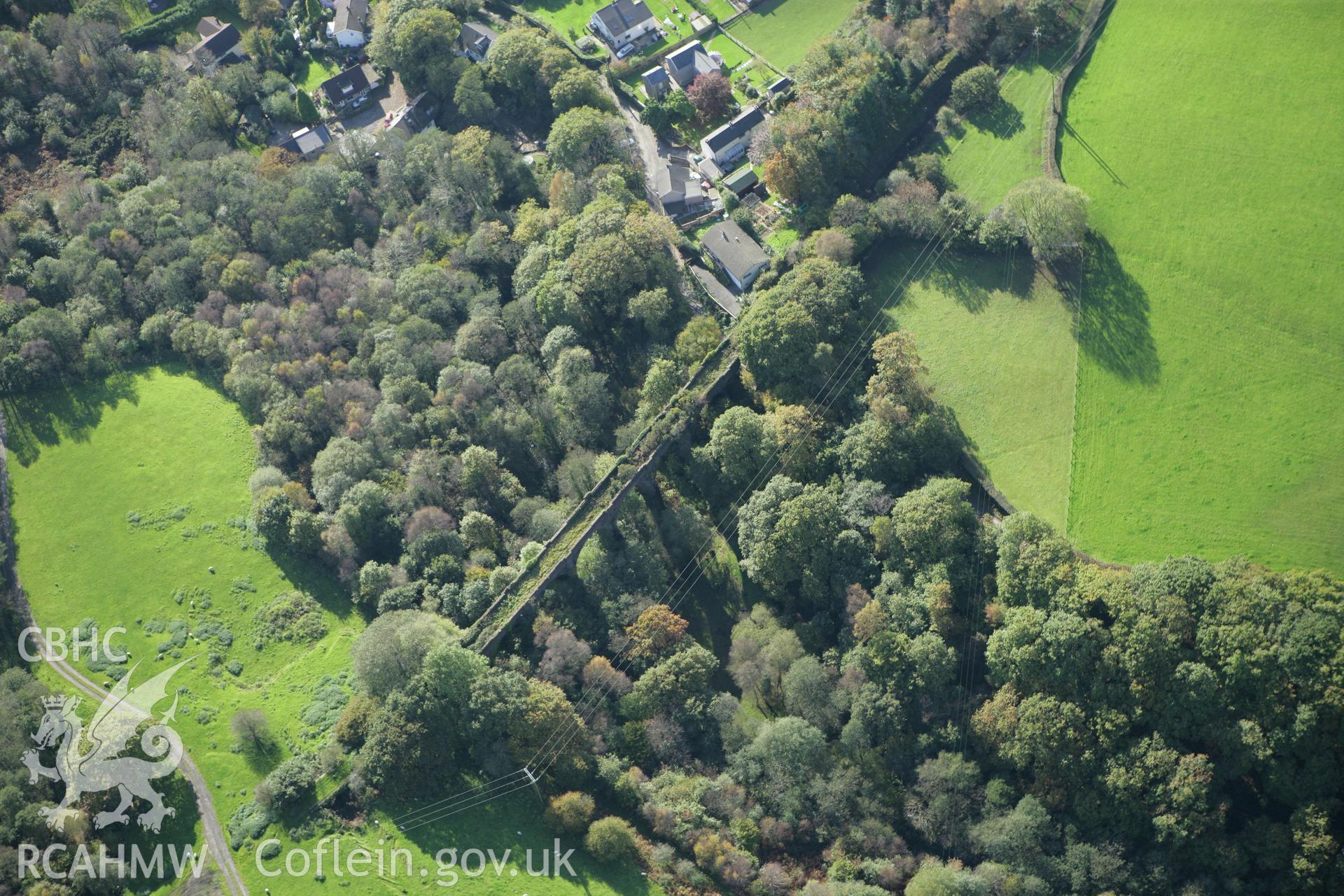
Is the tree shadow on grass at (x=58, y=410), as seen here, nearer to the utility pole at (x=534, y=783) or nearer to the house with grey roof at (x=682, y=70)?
the utility pole at (x=534, y=783)

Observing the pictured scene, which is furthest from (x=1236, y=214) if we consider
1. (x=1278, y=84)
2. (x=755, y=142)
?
(x=755, y=142)

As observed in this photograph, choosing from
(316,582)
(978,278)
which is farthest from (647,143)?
(316,582)

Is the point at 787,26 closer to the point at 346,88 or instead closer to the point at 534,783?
→ the point at 346,88

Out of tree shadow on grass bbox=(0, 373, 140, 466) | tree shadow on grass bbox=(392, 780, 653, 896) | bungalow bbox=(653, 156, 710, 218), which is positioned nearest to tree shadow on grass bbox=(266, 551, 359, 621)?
tree shadow on grass bbox=(392, 780, 653, 896)

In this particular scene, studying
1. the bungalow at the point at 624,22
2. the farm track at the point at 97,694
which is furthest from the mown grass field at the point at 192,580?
the bungalow at the point at 624,22

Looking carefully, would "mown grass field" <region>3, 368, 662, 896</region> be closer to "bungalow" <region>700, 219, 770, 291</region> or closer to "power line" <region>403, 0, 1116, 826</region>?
"power line" <region>403, 0, 1116, 826</region>

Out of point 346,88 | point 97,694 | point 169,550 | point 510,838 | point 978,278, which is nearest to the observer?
point 510,838
